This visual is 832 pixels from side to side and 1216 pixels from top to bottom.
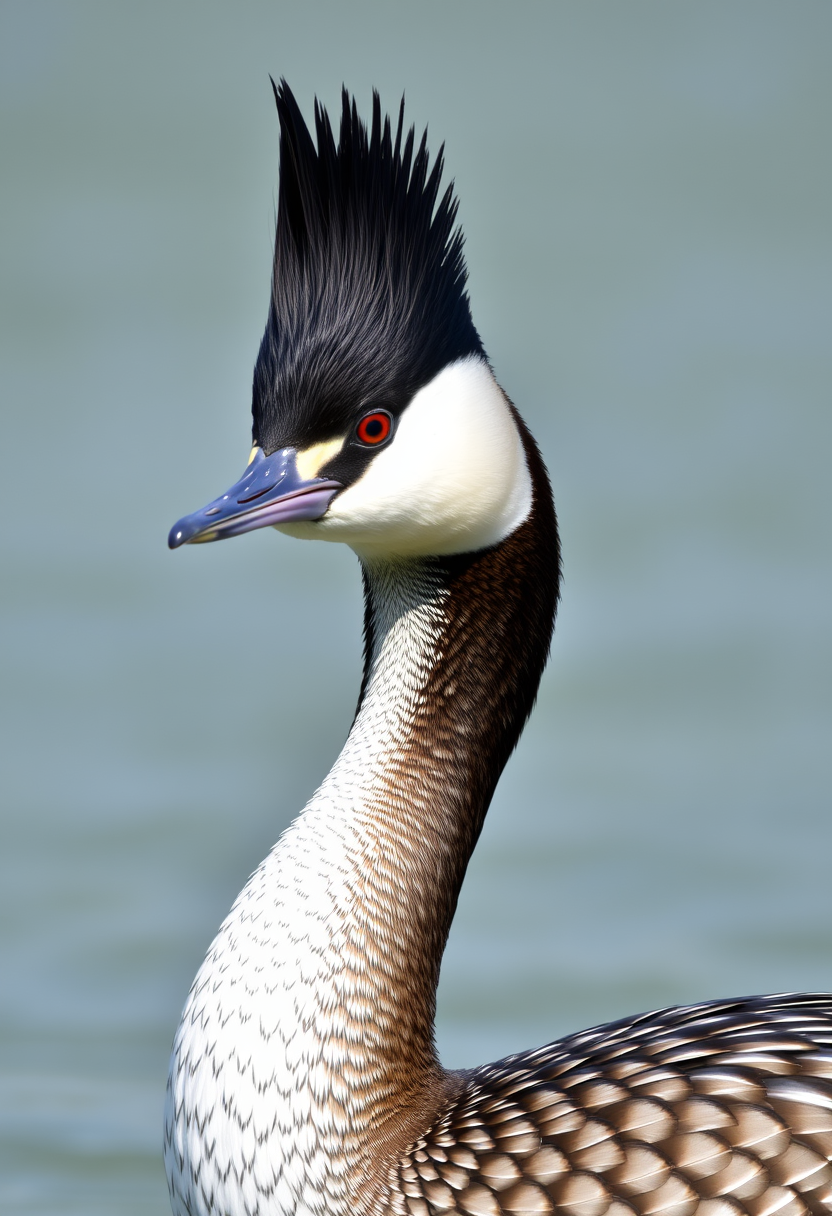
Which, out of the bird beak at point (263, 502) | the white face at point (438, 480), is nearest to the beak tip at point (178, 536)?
the bird beak at point (263, 502)

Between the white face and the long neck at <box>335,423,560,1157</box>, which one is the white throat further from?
the white face

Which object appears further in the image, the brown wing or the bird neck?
the bird neck

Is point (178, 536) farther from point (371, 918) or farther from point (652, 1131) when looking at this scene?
point (652, 1131)

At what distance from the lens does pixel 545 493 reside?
3859 millimetres

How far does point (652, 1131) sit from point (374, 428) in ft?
4.20

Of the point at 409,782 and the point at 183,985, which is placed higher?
the point at 409,782

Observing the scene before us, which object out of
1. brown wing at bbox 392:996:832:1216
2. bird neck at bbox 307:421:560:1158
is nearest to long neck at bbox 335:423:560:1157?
bird neck at bbox 307:421:560:1158

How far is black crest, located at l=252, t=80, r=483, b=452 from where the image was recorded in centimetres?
367

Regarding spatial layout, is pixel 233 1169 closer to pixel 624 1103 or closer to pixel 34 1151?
pixel 624 1103

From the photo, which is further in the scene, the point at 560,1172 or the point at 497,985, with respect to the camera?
the point at 497,985

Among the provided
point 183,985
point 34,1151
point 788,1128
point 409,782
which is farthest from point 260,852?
point 788,1128

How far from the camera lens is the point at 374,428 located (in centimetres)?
368

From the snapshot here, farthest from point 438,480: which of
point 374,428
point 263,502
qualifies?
point 263,502

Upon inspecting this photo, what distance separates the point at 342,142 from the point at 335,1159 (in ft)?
5.81
